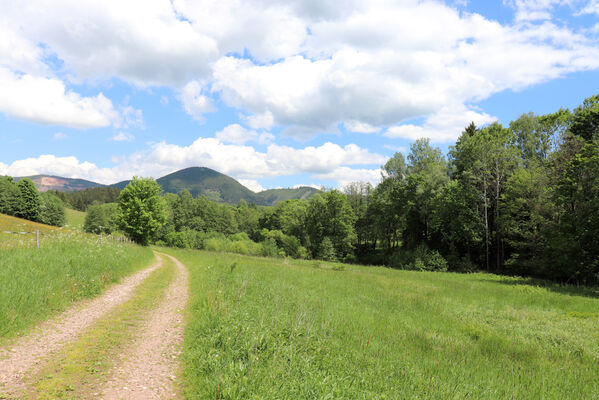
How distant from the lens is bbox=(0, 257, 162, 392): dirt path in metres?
5.33

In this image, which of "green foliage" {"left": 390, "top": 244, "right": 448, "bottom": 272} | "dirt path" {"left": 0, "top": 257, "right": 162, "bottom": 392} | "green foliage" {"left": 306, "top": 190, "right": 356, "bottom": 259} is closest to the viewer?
"dirt path" {"left": 0, "top": 257, "right": 162, "bottom": 392}

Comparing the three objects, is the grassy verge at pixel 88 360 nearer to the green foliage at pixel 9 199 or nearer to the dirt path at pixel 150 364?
the dirt path at pixel 150 364

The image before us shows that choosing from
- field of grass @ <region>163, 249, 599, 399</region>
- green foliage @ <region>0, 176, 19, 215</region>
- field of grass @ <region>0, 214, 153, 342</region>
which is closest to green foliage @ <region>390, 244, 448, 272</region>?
field of grass @ <region>163, 249, 599, 399</region>

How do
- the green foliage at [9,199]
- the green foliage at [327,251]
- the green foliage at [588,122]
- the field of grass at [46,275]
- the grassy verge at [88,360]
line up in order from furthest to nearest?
the green foliage at [9,199], the green foliage at [327,251], the green foliage at [588,122], the field of grass at [46,275], the grassy verge at [88,360]

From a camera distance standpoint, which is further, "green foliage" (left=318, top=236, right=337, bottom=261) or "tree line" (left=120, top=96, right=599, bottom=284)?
"green foliage" (left=318, top=236, right=337, bottom=261)

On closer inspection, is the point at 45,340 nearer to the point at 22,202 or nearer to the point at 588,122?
the point at 588,122

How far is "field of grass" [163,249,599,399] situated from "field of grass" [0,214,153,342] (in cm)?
428

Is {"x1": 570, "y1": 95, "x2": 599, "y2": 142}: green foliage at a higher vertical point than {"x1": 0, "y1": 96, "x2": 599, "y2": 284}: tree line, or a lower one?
higher

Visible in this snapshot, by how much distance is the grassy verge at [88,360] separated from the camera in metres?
5.01

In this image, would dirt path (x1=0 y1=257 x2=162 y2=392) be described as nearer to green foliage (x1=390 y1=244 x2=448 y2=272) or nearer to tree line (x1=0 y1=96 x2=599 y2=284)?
tree line (x1=0 y1=96 x2=599 y2=284)

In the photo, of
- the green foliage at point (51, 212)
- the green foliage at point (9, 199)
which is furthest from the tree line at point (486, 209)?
the green foliage at point (9, 199)

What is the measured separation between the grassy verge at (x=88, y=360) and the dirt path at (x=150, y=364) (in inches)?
10.6

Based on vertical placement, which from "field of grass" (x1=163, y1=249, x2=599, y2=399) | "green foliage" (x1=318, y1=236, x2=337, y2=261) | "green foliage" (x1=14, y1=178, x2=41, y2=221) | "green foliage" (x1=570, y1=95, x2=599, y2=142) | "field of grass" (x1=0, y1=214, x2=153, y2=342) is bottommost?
"green foliage" (x1=318, y1=236, x2=337, y2=261)

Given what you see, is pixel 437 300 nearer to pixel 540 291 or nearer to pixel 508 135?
pixel 540 291
